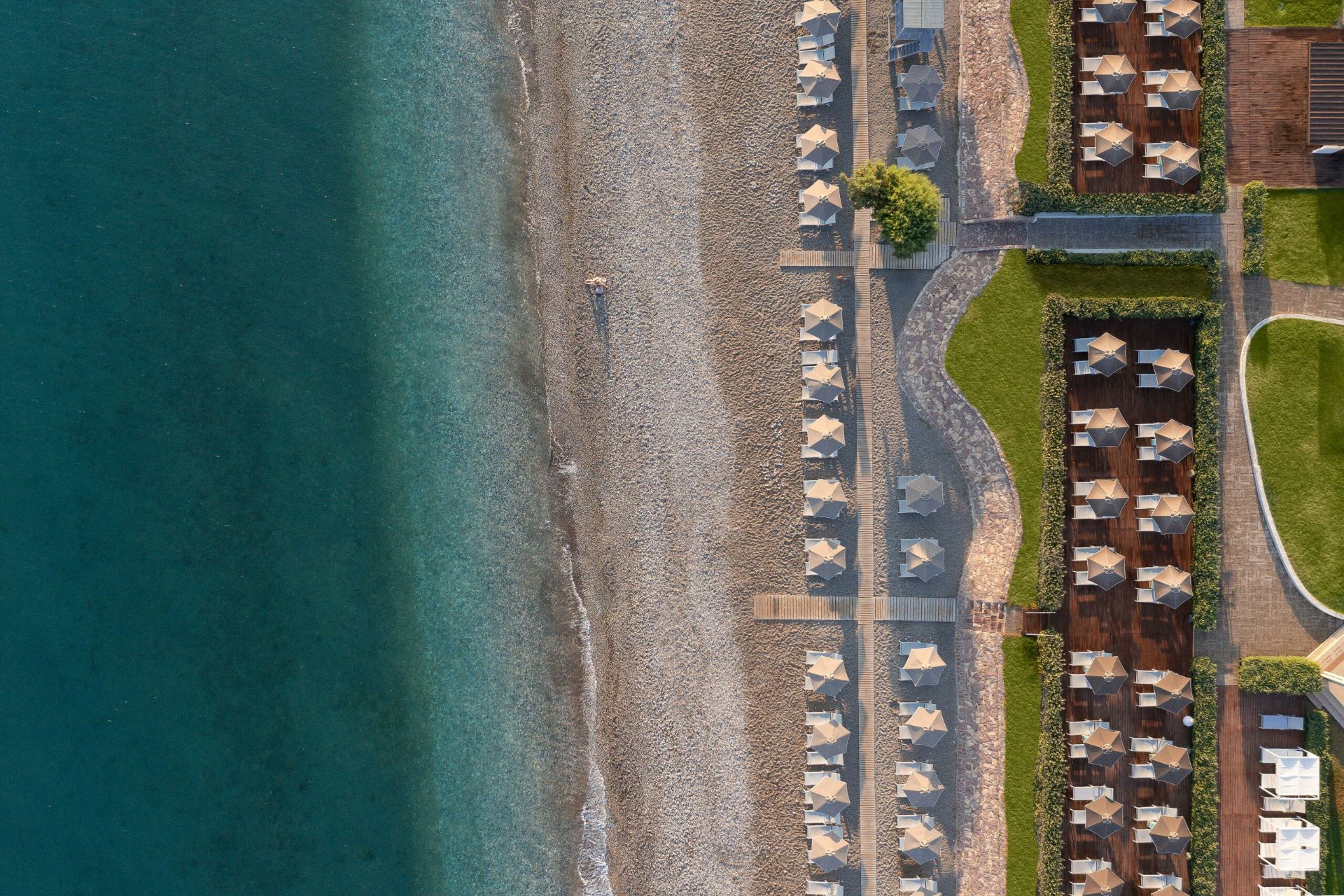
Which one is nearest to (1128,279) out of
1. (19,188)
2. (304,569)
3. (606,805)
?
(606,805)

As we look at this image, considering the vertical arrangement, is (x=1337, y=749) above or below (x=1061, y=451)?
below

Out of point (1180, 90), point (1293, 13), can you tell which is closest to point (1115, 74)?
point (1180, 90)

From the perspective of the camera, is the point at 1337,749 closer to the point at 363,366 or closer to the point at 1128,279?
the point at 1128,279

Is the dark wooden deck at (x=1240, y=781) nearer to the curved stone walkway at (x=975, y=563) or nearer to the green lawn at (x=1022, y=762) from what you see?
the green lawn at (x=1022, y=762)

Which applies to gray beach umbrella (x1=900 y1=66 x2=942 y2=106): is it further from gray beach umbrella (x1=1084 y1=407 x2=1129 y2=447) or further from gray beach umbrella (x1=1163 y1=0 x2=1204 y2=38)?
gray beach umbrella (x1=1084 y1=407 x2=1129 y2=447)

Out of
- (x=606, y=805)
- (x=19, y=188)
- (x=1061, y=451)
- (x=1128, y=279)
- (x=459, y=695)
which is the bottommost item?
(x=606, y=805)

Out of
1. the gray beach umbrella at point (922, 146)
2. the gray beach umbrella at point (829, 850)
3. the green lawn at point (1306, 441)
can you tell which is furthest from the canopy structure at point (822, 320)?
the gray beach umbrella at point (829, 850)
